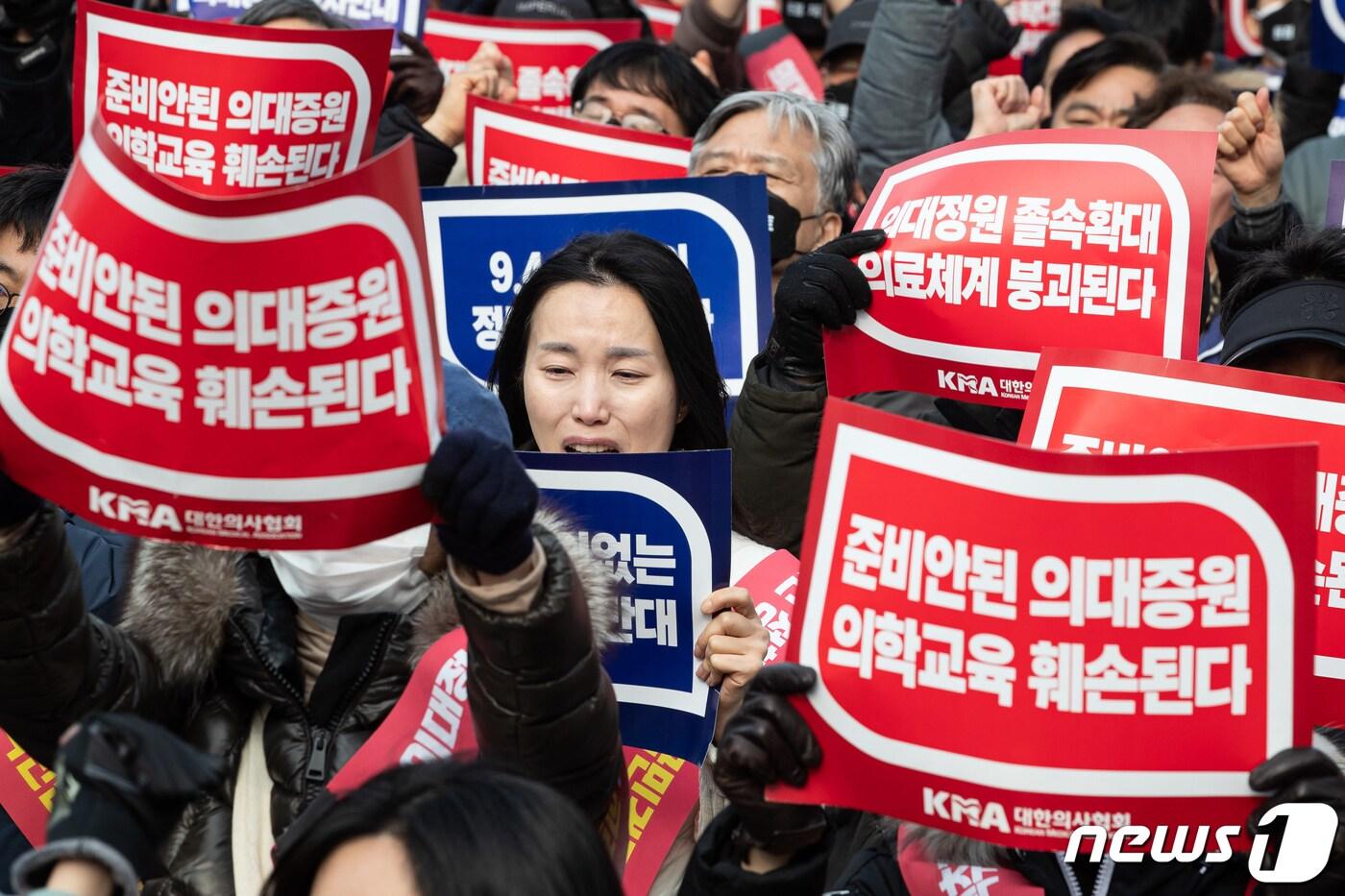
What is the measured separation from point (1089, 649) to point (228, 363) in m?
1.16

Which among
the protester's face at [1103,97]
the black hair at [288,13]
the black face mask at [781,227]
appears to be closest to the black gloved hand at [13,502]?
the black face mask at [781,227]

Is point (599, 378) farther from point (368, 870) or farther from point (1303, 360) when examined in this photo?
point (368, 870)

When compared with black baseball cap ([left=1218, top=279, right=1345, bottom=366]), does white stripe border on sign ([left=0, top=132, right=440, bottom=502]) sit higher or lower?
higher

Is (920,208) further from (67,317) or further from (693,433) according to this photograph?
(67,317)

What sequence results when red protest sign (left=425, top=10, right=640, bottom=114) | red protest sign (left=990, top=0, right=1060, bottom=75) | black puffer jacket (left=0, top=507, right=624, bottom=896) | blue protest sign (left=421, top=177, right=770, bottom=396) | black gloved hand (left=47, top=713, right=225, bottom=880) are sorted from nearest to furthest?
black gloved hand (left=47, top=713, right=225, bottom=880) < black puffer jacket (left=0, top=507, right=624, bottom=896) < blue protest sign (left=421, top=177, right=770, bottom=396) < red protest sign (left=425, top=10, right=640, bottom=114) < red protest sign (left=990, top=0, right=1060, bottom=75)

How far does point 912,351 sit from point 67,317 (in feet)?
6.46

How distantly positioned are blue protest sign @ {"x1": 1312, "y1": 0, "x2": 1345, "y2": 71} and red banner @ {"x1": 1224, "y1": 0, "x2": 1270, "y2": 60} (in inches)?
113

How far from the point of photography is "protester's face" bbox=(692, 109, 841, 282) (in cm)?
499

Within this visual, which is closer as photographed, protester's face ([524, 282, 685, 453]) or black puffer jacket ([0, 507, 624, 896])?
black puffer jacket ([0, 507, 624, 896])

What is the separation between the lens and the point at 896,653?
240cm

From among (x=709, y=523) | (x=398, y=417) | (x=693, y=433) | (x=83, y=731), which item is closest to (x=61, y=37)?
(x=693, y=433)

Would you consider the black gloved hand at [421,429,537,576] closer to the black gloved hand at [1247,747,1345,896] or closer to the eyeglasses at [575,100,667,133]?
the black gloved hand at [1247,747,1345,896]

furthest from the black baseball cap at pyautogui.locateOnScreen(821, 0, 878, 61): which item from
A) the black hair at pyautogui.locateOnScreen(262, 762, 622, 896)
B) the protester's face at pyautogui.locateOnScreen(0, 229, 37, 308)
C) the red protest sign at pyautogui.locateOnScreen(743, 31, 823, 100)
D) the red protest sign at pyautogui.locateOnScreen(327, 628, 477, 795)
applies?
the black hair at pyautogui.locateOnScreen(262, 762, 622, 896)

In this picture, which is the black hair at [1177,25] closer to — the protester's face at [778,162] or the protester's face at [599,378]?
the protester's face at [778,162]
